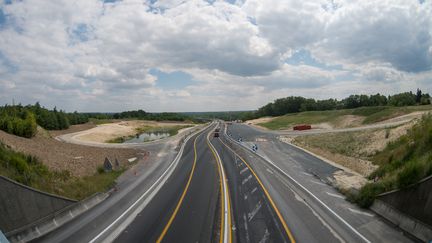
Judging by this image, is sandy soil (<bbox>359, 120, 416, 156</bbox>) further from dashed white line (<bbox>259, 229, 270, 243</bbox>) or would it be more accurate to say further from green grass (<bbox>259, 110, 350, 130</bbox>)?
green grass (<bbox>259, 110, 350, 130</bbox>)

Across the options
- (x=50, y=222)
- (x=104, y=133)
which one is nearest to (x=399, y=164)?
(x=50, y=222)

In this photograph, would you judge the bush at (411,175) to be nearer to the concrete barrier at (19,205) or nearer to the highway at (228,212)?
the highway at (228,212)

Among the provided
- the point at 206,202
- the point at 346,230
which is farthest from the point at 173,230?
the point at 346,230

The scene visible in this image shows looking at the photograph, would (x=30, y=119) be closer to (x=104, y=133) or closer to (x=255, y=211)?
(x=104, y=133)

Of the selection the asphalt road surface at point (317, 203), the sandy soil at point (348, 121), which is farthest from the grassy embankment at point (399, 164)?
the sandy soil at point (348, 121)

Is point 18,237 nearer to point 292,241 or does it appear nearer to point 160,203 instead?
point 160,203

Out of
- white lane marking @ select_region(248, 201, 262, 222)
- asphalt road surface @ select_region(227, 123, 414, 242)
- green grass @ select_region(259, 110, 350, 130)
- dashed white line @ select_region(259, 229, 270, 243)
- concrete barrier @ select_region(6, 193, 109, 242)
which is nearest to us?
dashed white line @ select_region(259, 229, 270, 243)

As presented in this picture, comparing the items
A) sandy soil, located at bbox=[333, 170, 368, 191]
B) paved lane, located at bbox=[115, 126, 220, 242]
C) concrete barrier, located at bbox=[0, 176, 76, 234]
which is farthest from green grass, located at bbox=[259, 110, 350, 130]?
concrete barrier, located at bbox=[0, 176, 76, 234]
